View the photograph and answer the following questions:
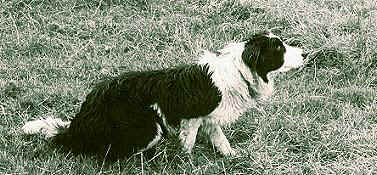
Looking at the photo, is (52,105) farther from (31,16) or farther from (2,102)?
(31,16)

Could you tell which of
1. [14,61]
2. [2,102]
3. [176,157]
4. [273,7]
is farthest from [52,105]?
[273,7]

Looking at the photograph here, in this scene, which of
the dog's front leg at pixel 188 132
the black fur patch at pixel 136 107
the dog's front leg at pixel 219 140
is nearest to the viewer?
the black fur patch at pixel 136 107

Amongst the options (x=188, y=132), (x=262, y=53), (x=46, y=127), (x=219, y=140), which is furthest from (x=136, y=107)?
(x=262, y=53)

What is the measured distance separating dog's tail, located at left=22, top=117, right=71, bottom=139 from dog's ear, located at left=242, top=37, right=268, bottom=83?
1483 mm

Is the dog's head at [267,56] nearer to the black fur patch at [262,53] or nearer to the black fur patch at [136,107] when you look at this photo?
the black fur patch at [262,53]

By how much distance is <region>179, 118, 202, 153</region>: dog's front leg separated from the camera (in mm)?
4465

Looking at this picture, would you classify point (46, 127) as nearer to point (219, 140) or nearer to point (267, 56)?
point (219, 140)

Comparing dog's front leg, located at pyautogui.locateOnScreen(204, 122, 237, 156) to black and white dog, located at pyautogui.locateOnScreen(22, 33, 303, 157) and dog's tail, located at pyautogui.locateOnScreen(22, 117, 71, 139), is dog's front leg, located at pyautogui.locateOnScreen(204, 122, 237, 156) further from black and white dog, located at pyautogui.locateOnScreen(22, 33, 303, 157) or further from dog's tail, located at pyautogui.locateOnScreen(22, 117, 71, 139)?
dog's tail, located at pyautogui.locateOnScreen(22, 117, 71, 139)

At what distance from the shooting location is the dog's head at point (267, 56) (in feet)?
14.2

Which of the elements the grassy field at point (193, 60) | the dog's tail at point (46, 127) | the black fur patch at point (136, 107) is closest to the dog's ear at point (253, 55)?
the black fur patch at point (136, 107)

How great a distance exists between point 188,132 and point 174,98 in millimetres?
304

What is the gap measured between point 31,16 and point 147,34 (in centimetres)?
150

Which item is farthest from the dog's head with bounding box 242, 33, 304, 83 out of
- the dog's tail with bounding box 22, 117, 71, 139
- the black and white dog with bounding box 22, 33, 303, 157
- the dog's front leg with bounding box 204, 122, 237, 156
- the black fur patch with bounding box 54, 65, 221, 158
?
the dog's tail with bounding box 22, 117, 71, 139

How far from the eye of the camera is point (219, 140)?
4656mm
